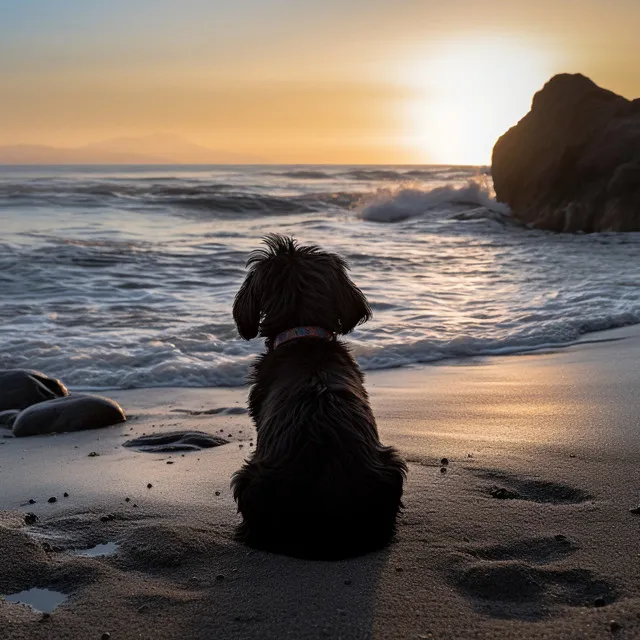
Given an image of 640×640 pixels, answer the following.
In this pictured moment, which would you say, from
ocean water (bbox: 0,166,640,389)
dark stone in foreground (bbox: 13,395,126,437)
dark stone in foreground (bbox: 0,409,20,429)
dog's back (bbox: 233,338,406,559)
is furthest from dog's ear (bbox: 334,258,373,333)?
ocean water (bbox: 0,166,640,389)

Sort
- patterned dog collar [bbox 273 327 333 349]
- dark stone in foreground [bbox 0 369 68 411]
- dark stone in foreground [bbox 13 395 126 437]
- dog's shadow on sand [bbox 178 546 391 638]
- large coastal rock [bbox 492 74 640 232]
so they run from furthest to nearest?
large coastal rock [bbox 492 74 640 232] → dark stone in foreground [bbox 0 369 68 411] → dark stone in foreground [bbox 13 395 126 437] → patterned dog collar [bbox 273 327 333 349] → dog's shadow on sand [bbox 178 546 391 638]

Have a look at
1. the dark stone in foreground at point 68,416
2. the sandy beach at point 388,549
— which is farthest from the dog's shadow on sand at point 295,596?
the dark stone in foreground at point 68,416

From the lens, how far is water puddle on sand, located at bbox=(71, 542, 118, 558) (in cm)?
326

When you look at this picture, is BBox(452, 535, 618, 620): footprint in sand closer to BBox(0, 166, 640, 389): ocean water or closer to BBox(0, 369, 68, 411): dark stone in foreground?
BBox(0, 369, 68, 411): dark stone in foreground

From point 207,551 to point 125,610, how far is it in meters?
0.58

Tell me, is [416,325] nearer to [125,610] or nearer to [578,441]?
[578,441]

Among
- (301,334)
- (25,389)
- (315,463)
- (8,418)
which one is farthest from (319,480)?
(25,389)

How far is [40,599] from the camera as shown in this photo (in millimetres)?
2842

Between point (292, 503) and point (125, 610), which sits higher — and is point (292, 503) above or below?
above

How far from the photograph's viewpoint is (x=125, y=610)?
8.92 ft

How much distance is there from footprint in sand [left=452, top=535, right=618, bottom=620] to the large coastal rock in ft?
61.8

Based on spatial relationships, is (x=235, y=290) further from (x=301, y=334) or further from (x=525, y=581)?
(x=525, y=581)

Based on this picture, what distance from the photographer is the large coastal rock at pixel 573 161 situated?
2155 centimetres

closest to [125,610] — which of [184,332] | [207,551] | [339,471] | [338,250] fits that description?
[207,551]
